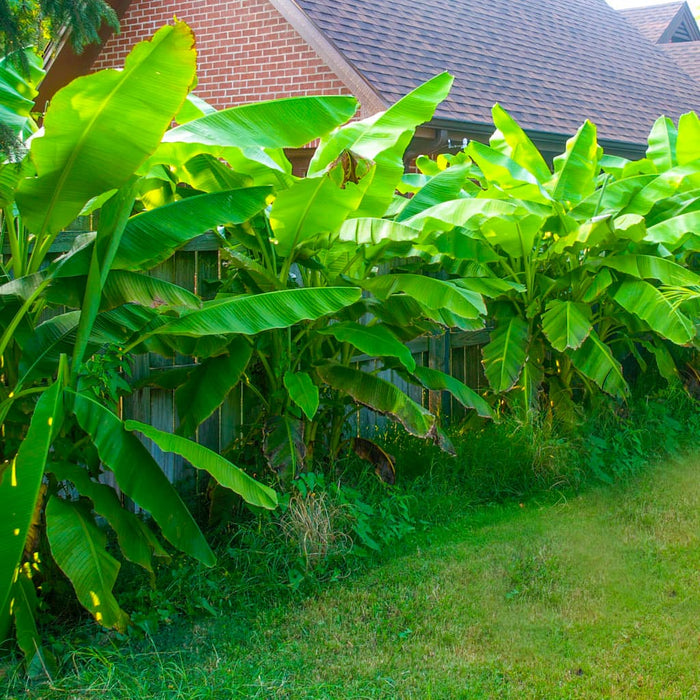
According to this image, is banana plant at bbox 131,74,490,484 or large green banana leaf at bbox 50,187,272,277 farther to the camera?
banana plant at bbox 131,74,490,484

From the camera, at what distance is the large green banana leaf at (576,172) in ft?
25.0

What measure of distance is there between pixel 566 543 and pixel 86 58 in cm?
1168

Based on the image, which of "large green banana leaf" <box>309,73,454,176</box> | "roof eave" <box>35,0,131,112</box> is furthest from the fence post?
"roof eave" <box>35,0,131,112</box>

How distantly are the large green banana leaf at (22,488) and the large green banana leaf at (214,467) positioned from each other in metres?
0.38

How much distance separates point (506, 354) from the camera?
7184 mm

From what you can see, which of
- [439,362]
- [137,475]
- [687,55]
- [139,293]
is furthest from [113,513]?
[687,55]

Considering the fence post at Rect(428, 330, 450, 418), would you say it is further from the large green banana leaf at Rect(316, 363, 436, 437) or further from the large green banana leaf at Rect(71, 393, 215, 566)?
the large green banana leaf at Rect(71, 393, 215, 566)

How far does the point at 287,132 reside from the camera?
15.1 ft

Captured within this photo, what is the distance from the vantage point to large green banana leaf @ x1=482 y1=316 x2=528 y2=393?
7.05 metres

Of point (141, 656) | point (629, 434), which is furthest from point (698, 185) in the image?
point (141, 656)

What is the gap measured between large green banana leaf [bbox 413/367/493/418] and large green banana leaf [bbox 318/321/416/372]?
0.54 m

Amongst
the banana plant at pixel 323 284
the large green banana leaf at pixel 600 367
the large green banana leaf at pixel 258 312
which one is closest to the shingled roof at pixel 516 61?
the large green banana leaf at pixel 600 367

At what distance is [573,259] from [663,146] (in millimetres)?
1806

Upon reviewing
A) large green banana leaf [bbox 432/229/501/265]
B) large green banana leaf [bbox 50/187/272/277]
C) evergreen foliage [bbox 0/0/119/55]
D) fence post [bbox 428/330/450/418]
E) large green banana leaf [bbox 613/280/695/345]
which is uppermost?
evergreen foliage [bbox 0/0/119/55]
